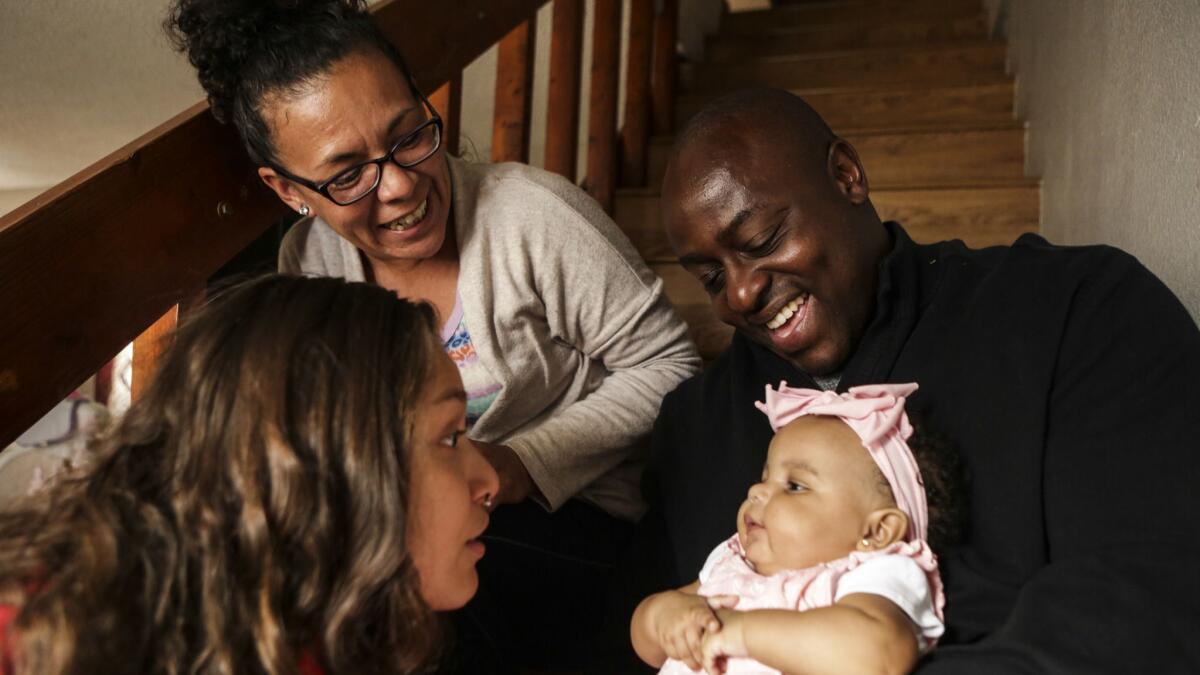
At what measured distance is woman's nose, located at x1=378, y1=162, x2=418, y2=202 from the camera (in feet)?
4.50

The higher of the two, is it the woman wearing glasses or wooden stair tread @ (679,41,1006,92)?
the woman wearing glasses

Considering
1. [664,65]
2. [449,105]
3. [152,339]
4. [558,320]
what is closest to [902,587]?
[558,320]

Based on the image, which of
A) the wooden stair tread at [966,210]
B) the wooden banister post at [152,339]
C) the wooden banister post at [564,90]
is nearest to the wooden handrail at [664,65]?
the wooden banister post at [564,90]

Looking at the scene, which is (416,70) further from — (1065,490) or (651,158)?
(651,158)

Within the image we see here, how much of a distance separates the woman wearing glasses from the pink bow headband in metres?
0.47

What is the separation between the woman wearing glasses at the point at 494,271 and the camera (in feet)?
4.40

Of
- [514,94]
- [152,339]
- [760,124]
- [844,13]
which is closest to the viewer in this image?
[152,339]

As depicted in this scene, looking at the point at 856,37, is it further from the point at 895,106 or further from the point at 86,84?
the point at 86,84

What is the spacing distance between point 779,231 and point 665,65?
276cm

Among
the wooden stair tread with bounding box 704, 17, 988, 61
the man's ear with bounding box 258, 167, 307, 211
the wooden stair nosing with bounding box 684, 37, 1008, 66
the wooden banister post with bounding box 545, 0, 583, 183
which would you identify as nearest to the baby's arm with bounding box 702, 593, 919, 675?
the man's ear with bounding box 258, 167, 307, 211

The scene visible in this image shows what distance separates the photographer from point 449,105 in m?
2.18

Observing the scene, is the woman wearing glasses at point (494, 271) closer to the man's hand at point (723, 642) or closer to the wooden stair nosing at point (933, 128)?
the man's hand at point (723, 642)

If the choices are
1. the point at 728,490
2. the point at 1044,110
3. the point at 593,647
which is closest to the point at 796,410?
the point at 728,490

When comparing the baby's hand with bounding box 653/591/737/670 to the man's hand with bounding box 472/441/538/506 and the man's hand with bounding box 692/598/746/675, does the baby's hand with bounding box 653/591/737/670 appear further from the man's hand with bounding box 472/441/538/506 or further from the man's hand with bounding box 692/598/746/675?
the man's hand with bounding box 472/441/538/506
